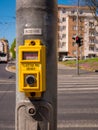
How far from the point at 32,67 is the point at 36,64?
41mm

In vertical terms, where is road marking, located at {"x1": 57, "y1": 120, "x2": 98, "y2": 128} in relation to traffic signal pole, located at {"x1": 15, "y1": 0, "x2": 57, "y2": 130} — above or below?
below

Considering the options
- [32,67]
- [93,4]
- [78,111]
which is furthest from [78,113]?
[93,4]

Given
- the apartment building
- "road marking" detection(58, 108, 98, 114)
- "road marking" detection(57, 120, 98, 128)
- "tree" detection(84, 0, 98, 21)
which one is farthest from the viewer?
the apartment building

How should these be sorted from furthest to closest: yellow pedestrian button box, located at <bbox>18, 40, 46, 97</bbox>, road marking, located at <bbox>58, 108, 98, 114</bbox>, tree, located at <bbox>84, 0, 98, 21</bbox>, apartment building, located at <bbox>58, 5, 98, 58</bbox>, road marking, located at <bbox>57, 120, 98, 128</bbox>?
apartment building, located at <bbox>58, 5, 98, 58</bbox>, tree, located at <bbox>84, 0, 98, 21</bbox>, road marking, located at <bbox>58, 108, 98, 114</bbox>, road marking, located at <bbox>57, 120, 98, 128</bbox>, yellow pedestrian button box, located at <bbox>18, 40, 46, 97</bbox>

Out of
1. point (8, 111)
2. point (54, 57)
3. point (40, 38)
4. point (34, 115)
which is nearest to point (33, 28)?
point (40, 38)

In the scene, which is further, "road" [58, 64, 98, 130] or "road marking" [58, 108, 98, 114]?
"road marking" [58, 108, 98, 114]

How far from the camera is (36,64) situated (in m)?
2.90

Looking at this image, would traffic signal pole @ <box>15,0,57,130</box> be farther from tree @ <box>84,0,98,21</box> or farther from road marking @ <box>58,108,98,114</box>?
tree @ <box>84,0,98,21</box>

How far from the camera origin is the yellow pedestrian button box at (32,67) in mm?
2854

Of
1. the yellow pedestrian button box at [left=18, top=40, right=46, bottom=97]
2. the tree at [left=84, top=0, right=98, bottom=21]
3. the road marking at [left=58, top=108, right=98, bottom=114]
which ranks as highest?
the tree at [left=84, top=0, right=98, bottom=21]

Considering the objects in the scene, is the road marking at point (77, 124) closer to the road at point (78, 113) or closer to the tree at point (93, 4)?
the road at point (78, 113)

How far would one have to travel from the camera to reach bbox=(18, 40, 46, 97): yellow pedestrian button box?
112 inches

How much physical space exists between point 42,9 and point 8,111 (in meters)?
6.63

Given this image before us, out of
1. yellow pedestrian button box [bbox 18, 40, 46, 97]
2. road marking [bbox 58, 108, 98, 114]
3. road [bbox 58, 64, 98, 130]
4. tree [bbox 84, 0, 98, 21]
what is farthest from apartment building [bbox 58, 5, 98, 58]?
yellow pedestrian button box [bbox 18, 40, 46, 97]
